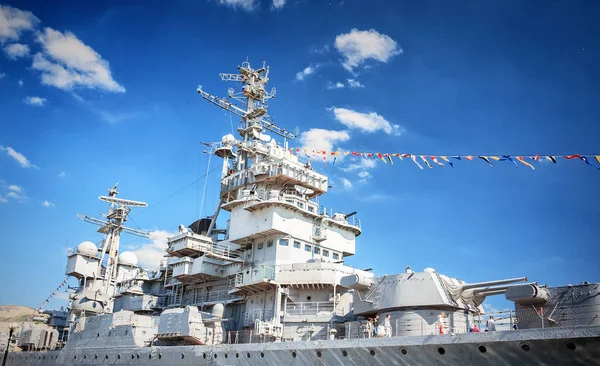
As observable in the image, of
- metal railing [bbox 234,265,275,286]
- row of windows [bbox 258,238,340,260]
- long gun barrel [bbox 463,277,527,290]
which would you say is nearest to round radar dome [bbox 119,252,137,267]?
row of windows [bbox 258,238,340,260]

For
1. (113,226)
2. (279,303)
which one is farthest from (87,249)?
(279,303)

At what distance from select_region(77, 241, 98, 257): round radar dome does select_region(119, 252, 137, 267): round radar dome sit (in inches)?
239

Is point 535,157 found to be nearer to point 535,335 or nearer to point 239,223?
point 535,335

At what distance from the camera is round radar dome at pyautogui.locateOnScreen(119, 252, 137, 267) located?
1650 inches

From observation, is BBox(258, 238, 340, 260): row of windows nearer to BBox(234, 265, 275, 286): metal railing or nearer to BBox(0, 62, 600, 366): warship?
BBox(0, 62, 600, 366): warship

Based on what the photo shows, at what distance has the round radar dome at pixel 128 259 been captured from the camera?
137 feet

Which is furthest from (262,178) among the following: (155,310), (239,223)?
(155,310)

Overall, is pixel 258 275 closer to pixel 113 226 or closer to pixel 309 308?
pixel 309 308

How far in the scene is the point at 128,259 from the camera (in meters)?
42.2

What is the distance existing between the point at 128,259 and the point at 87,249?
22.3ft

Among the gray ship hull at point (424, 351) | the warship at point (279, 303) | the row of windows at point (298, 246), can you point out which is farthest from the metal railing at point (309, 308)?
the gray ship hull at point (424, 351)

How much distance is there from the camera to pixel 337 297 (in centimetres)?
2150

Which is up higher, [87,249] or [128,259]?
[128,259]

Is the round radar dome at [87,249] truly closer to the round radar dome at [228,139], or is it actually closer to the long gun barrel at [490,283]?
the round radar dome at [228,139]
